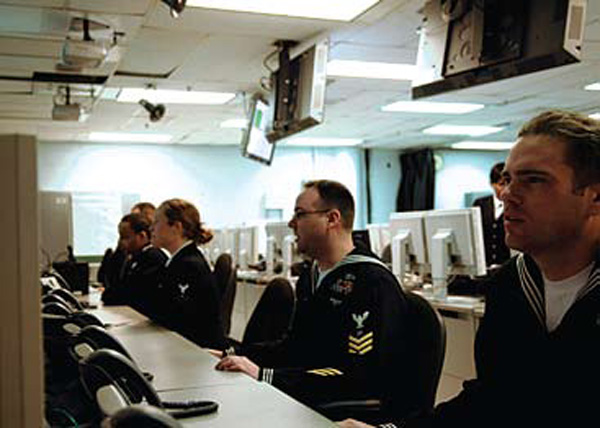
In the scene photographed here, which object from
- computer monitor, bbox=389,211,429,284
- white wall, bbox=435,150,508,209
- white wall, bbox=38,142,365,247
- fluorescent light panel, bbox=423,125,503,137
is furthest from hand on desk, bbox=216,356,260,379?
white wall, bbox=435,150,508,209

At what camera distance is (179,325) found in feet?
10.8

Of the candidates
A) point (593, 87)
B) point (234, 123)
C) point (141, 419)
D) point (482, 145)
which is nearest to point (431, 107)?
point (593, 87)

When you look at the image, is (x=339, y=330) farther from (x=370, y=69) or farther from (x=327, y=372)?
(x=370, y=69)

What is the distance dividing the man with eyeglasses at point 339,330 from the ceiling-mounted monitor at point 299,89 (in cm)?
243

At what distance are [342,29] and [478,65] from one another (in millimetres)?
1471

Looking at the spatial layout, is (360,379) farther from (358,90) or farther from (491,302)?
(358,90)

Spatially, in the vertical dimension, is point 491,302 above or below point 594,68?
below

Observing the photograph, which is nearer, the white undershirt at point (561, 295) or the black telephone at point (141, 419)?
the black telephone at point (141, 419)

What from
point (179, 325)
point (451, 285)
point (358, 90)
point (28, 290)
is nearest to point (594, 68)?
point (358, 90)

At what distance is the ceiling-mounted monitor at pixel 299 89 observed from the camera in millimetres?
4902

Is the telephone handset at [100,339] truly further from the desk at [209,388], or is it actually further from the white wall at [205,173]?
the white wall at [205,173]

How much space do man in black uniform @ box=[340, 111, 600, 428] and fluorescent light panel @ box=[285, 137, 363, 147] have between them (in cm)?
927

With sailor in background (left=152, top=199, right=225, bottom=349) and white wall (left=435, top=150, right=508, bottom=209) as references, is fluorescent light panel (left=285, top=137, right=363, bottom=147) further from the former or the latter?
sailor in background (left=152, top=199, right=225, bottom=349)

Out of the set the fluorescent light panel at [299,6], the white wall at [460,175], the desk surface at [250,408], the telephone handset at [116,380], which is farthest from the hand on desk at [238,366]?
the white wall at [460,175]
